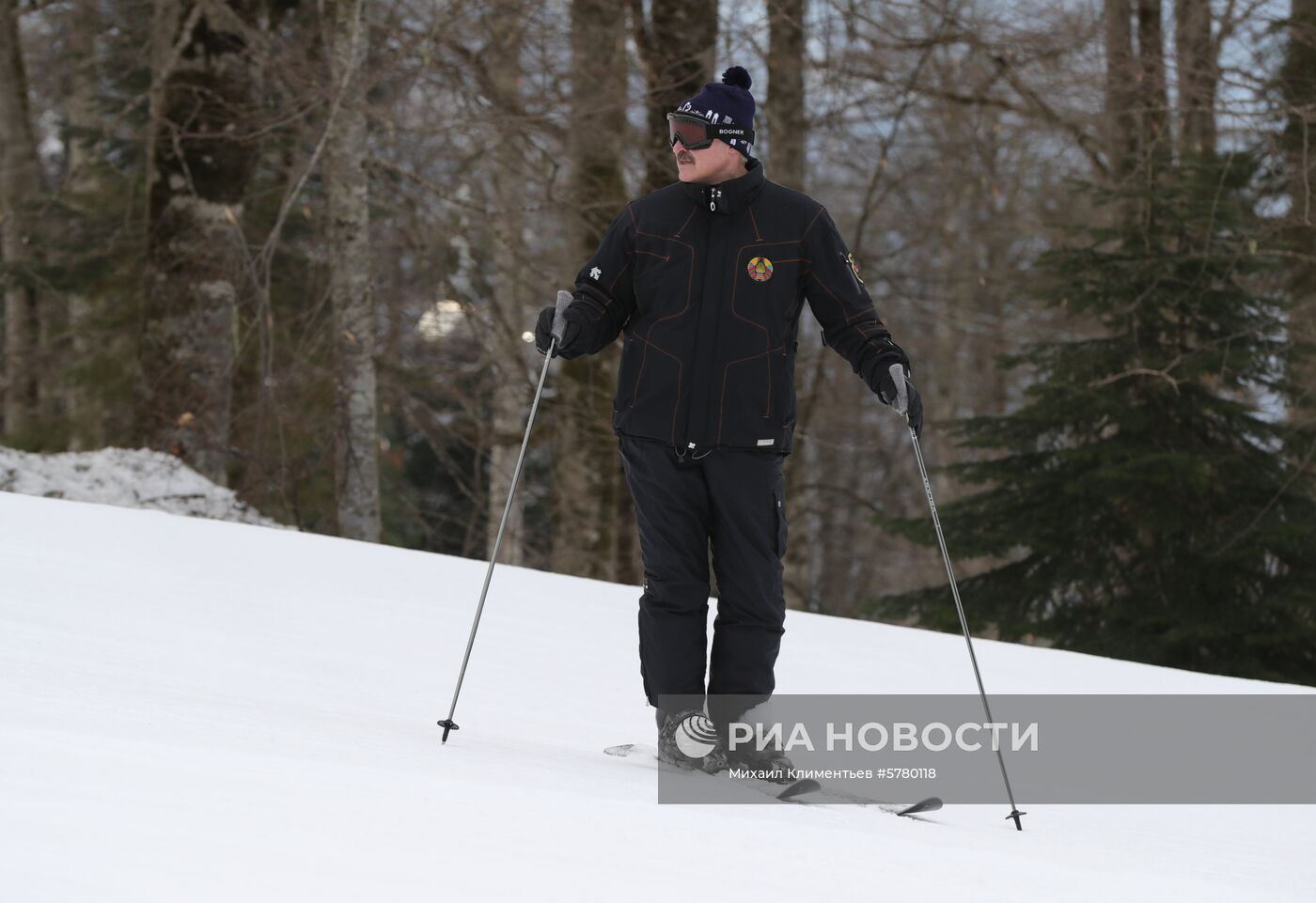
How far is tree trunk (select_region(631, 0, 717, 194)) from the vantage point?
10.3m

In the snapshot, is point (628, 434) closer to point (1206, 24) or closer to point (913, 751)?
point (913, 751)

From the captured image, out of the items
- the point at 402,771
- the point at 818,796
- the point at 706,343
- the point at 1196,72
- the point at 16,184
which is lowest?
the point at 818,796

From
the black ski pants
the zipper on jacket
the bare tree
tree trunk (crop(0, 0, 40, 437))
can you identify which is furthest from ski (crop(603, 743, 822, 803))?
tree trunk (crop(0, 0, 40, 437))

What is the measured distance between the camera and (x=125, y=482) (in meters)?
7.60

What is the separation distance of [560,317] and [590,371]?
24.6ft

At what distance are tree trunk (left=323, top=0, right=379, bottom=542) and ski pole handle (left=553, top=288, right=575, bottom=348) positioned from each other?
5687 millimetres

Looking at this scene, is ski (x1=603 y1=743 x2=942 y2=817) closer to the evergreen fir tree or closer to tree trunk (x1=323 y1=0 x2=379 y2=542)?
the evergreen fir tree

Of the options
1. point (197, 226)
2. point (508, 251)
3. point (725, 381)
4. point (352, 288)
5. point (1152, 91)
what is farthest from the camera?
point (1152, 91)

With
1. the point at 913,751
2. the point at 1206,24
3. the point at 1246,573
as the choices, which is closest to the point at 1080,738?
the point at 913,751

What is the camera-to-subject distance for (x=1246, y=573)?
29.1 feet

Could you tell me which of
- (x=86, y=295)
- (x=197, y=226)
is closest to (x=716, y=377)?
(x=197, y=226)

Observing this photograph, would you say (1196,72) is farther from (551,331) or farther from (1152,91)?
(551,331)

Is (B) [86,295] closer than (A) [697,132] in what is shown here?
No

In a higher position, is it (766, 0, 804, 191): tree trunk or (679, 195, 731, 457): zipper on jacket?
(766, 0, 804, 191): tree trunk
